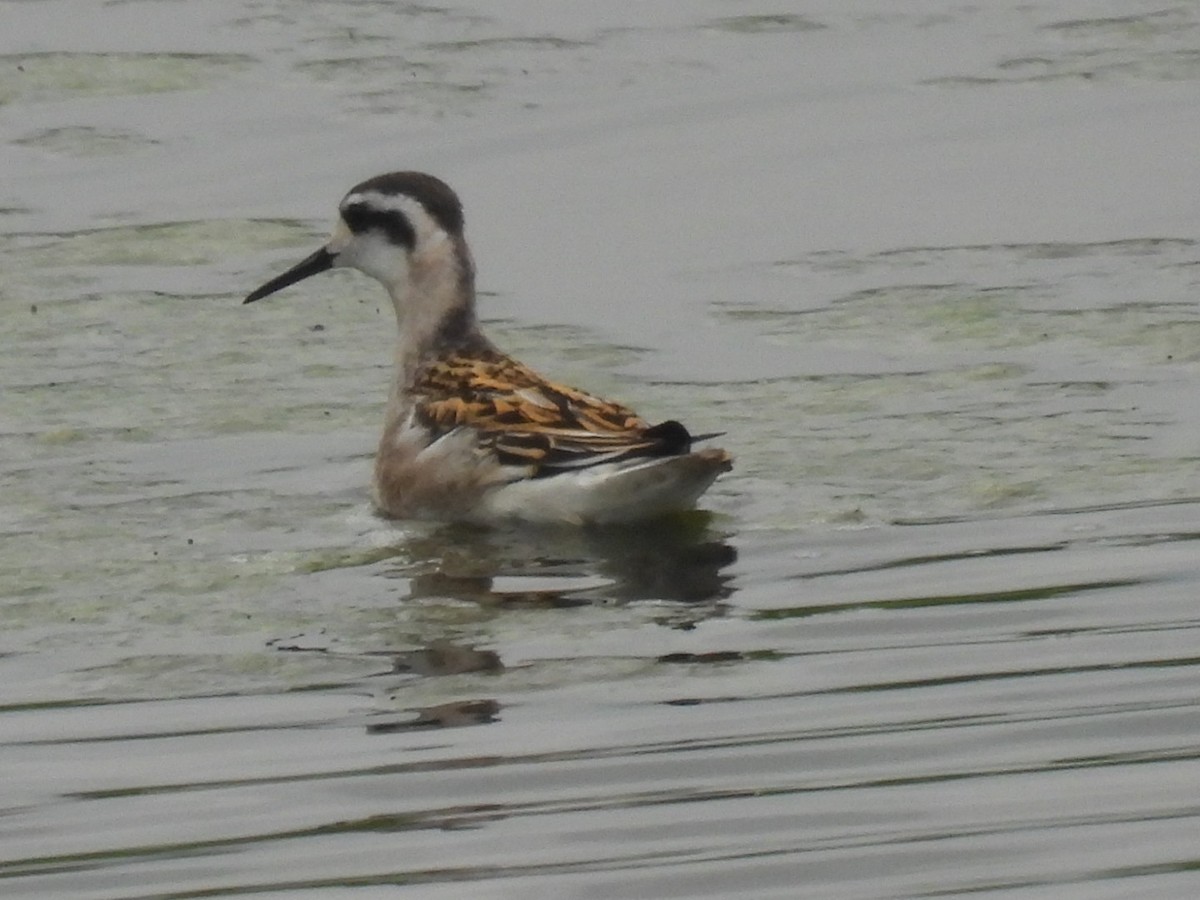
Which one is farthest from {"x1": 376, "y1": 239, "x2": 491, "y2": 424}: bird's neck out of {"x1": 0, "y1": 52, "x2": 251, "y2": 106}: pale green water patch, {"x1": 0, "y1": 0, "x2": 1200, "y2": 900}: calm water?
{"x1": 0, "y1": 52, "x2": 251, "y2": 106}: pale green water patch

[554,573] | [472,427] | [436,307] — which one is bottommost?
[554,573]

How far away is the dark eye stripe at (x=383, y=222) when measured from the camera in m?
10.7

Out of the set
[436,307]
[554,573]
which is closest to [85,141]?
[436,307]

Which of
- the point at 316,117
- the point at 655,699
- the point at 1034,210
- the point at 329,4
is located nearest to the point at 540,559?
the point at 655,699

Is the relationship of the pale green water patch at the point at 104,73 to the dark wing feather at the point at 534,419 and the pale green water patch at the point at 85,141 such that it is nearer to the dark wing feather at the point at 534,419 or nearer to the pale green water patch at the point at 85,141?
the pale green water patch at the point at 85,141

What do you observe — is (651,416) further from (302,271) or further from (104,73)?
(104,73)

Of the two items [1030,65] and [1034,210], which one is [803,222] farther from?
[1030,65]

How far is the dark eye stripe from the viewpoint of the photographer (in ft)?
35.2

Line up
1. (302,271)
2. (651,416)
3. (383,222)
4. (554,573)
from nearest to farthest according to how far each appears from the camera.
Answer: (554,573) < (651,416) < (383,222) < (302,271)

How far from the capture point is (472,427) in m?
9.73

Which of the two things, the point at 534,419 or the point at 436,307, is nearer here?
the point at 534,419

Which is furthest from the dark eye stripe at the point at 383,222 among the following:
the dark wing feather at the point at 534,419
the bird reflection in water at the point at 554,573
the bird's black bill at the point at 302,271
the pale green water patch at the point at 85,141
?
the pale green water patch at the point at 85,141

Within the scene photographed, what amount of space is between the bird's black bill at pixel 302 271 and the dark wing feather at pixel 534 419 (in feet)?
3.40

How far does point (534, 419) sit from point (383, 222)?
1.46 meters
